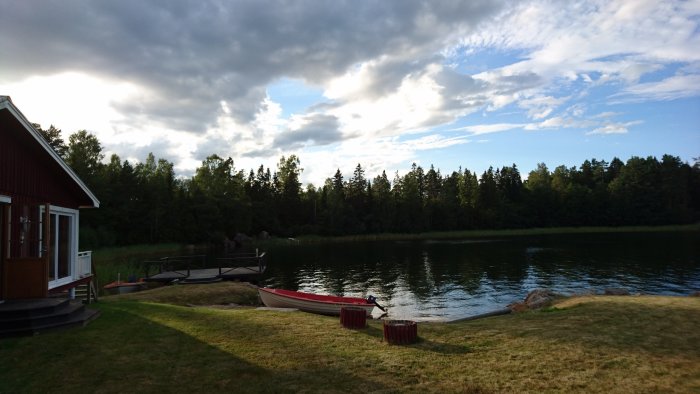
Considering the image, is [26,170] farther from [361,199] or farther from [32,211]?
[361,199]

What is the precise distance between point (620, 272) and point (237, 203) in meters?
71.3

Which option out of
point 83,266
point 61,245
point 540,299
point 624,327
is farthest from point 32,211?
point 540,299

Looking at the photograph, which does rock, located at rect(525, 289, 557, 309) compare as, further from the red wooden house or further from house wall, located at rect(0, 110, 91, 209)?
house wall, located at rect(0, 110, 91, 209)

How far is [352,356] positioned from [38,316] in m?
8.62

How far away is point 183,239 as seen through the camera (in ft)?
261

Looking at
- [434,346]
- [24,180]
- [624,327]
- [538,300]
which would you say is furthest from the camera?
[538,300]

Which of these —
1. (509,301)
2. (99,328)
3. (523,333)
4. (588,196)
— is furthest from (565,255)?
(588,196)

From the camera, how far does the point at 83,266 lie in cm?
1850

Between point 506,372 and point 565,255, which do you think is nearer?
point 506,372

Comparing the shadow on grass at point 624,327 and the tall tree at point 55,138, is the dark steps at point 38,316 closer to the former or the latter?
the shadow on grass at point 624,327

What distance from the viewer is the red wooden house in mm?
12742

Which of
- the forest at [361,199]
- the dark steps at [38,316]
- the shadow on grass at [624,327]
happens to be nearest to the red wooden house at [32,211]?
the dark steps at [38,316]

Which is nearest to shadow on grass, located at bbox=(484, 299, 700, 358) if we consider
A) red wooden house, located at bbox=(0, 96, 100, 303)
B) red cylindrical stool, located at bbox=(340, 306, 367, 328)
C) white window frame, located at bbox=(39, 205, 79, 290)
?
red cylindrical stool, located at bbox=(340, 306, 367, 328)

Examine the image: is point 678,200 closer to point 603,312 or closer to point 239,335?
point 603,312
